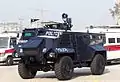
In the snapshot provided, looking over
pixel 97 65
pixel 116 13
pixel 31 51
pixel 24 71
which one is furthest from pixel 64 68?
pixel 116 13

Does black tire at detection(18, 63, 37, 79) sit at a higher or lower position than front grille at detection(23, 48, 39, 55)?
lower

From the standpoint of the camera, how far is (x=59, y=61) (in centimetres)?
1605

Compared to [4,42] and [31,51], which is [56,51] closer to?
[31,51]

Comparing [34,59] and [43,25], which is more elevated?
[43,25]

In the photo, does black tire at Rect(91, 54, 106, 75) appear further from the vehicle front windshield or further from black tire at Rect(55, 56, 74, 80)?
the vehicle front windshield

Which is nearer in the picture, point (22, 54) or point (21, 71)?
point (22, 54)

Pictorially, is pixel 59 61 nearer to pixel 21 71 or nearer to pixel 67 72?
pixel 67 72

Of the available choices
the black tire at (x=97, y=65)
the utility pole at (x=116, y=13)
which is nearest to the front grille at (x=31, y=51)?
the black tire at (x=97, y=65)

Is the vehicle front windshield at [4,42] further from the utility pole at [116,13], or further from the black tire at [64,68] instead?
the utility pole at [116,13]

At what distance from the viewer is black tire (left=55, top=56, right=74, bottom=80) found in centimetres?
1592

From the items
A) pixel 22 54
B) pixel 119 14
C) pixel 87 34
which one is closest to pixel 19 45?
pixel 22 54

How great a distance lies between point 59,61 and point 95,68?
2.95m

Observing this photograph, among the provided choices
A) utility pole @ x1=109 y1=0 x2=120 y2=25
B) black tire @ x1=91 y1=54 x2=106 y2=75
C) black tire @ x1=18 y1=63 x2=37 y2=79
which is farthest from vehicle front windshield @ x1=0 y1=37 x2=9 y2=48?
utility pole @ x1=109 y1=0 x2=120 y2=25

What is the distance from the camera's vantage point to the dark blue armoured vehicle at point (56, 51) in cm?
1573
